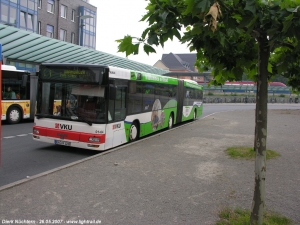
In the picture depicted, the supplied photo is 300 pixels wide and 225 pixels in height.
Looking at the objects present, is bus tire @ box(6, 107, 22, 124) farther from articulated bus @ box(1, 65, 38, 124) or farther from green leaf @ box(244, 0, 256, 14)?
green leaf @ box(244, 0, 256, 14)

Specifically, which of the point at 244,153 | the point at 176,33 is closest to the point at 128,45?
the point at 176,33

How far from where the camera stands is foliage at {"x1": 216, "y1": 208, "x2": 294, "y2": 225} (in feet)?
14.0

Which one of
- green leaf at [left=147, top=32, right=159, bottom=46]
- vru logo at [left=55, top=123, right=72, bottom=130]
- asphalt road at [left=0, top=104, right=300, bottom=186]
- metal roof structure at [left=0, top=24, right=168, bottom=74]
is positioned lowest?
asphalt road at [left=0, top=104, right=300, bottom=186]

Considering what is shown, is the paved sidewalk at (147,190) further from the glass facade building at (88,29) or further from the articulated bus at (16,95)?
the glass facade building at (88,29)

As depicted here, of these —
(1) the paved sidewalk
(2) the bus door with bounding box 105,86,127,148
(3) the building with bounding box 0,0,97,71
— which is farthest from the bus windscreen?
(3) the building with bounding box 0,0,97,71

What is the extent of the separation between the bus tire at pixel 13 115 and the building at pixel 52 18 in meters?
8.93

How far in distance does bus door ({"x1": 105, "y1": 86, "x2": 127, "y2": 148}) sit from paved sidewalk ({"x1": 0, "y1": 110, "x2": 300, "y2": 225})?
758 millimetres

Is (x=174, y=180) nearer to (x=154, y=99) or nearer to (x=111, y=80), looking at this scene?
(x=111, y=80)

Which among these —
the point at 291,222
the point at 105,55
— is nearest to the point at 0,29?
the point at 105,55

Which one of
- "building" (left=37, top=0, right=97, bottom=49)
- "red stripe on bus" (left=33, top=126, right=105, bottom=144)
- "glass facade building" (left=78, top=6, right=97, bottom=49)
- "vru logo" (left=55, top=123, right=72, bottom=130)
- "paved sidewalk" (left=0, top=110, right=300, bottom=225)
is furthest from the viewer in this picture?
"glass facade building" (left=78, top=6, right=97, bottom=49)

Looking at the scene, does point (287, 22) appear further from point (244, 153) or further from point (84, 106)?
point (84, 106)

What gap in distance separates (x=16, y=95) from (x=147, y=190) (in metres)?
13.5

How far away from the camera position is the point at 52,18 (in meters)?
41.1

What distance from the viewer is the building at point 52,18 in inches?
1297
